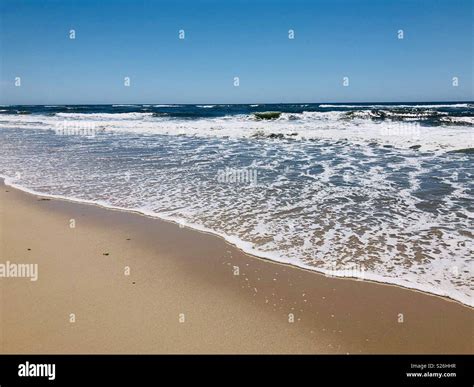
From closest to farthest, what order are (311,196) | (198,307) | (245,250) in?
(198,307), (245,250), (311,196)

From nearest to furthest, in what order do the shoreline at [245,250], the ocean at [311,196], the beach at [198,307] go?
the beach at [198,307] → the shoreline at [245,250] → the ocean at [311,196]

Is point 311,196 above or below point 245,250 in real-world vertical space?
above

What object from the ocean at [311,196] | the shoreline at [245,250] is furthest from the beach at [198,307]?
the ocean at [311,196]

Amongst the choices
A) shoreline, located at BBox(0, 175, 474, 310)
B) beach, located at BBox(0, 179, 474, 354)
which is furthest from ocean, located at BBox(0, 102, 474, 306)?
beach, located at BBox(0, 179, 474, 354)

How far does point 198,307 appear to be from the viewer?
3.68m

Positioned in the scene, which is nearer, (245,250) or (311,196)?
(245,250)

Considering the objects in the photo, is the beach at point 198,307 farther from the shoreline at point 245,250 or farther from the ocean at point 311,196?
the ocean at point 311,196

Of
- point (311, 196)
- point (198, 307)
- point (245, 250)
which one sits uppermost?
point (311, 196)

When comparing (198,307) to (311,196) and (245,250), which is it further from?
(311,196)

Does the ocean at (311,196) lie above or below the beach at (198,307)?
above

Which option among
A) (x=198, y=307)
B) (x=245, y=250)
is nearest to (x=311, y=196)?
(x=245, y=250)

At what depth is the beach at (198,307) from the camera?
10.3ft

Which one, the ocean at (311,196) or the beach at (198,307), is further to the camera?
the ocean at (311,196)

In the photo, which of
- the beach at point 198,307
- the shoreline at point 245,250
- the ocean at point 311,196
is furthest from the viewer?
the ocean at point 311,196
